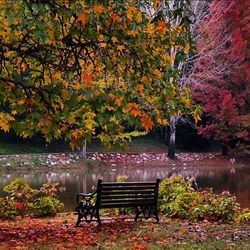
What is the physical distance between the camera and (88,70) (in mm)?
7668

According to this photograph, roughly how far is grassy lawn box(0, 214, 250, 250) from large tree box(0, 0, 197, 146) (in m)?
1.62

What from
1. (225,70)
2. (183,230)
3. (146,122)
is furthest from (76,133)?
(225,70)

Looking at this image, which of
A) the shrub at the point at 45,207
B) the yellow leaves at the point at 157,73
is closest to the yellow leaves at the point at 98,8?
the yellow leaves at the point at 157,73

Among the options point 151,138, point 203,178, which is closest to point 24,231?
point 203,178

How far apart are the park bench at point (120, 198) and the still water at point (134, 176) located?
373 centimetres

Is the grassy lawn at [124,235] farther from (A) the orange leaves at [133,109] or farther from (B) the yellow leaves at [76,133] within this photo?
(A) the orange leaves at [133,109]

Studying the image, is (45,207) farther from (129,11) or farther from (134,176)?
(134,176)

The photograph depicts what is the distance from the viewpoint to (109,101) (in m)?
6.21

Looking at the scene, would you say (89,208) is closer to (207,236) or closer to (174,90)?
(207,236)

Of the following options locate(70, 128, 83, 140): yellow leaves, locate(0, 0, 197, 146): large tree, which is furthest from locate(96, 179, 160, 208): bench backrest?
locate(70, 128, 83, 140): yellow leaves

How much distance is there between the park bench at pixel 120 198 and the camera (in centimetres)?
969

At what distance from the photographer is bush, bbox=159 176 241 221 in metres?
Result: 10.8

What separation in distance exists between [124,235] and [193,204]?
3080 millimetres

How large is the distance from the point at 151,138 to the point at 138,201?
23.7 m
